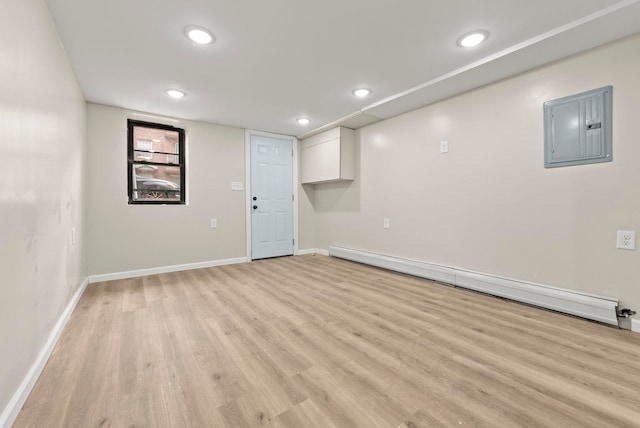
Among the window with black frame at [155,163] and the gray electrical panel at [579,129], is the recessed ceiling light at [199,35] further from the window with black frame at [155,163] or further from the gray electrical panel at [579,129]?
the gray electrical panel at [579,129]

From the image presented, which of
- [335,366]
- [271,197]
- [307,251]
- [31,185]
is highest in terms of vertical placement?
[271,197]

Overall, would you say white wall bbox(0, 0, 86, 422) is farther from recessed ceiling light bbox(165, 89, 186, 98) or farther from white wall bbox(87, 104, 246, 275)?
white wall bbox(87, 104, 246, 275)

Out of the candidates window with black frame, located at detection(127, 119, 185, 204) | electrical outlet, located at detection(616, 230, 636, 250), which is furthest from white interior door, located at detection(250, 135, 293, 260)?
electrical outlet, located at detection(616, 230, 636, 250)

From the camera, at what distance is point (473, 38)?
80.8 inches

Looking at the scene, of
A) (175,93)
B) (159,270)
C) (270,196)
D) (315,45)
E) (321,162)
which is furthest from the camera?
(270,196)

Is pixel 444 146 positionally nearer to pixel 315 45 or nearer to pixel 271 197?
pixel 315 45

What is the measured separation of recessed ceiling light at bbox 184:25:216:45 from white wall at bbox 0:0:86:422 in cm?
81

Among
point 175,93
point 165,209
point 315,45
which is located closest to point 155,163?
point 165,209

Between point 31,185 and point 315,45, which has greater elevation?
point 315,45

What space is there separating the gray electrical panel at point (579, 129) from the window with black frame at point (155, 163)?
4401mm

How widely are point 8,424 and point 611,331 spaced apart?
11.5 ft

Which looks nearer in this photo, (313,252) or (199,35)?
(199,35)

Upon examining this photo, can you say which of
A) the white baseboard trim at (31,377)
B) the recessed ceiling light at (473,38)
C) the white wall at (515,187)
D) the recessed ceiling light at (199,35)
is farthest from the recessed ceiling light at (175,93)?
the recessed ceiling light at (473,38)

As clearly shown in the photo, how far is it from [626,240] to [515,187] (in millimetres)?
843
